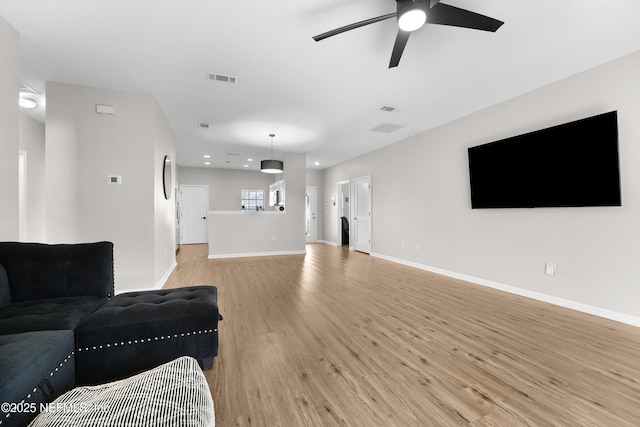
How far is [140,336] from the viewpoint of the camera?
168cm

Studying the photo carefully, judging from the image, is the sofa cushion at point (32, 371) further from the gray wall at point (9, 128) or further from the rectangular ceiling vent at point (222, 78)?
the rectangular ceiling vent at point (222, 78)

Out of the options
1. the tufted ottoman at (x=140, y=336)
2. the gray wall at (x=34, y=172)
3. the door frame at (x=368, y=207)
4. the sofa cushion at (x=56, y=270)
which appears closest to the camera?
the tufted ottoman at (x=140, y=336)

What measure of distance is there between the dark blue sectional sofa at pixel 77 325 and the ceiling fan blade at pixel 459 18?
2673 millimetres

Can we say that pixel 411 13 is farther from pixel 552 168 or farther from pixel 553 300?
pixel 553 300

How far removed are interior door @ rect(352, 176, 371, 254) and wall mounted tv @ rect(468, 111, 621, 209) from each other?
→ 123 inches

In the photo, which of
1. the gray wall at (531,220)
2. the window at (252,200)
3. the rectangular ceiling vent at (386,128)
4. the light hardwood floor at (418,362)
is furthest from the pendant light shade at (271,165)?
the window at (252,200)

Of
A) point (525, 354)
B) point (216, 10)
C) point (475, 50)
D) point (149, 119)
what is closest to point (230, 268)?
point (149, 119)

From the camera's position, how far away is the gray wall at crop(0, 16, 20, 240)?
2273mm

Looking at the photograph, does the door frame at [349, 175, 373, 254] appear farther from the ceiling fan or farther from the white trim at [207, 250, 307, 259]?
the ceiling fan

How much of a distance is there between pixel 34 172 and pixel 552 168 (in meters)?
7.97

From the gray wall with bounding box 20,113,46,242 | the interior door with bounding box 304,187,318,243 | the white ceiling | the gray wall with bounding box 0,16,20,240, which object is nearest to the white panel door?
the interior door with bounding box 304,187,318,243

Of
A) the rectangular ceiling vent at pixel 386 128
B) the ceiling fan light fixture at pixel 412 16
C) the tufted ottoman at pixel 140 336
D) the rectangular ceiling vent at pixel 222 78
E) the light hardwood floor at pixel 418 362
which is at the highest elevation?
the rectangular ceiling vent at pixel 222 78

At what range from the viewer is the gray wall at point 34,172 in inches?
174

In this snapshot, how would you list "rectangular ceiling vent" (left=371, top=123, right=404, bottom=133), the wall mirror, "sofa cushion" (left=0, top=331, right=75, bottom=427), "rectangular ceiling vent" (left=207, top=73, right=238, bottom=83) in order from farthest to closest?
"rectangular ceiling vent" (left=371, top=123, right=404, bottom=133) → the wall mirror → "rectangular ceiling vent" (left=207, top=73, right=238, bottom=83) → "sofa cushion" (left=0, top=331, right=75, bottom=427)
